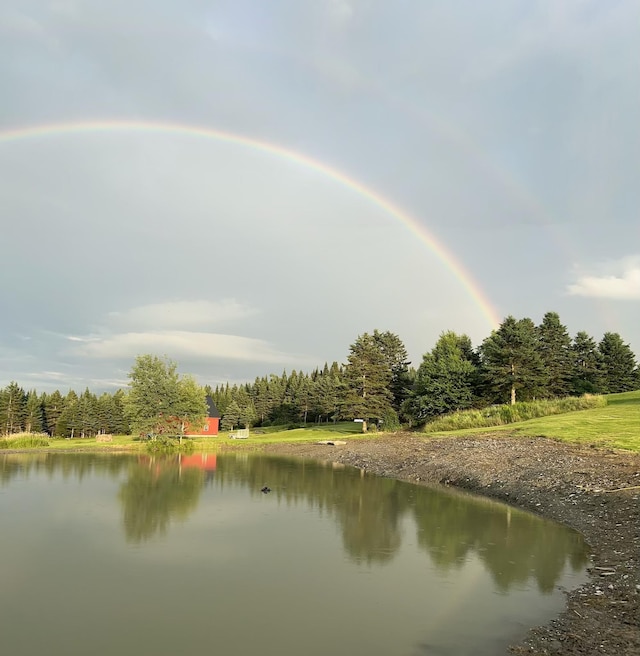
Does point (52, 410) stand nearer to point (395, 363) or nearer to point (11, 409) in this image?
point (11, 409)

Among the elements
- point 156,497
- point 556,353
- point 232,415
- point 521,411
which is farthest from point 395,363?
point 156,497

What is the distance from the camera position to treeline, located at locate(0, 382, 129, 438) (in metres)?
102

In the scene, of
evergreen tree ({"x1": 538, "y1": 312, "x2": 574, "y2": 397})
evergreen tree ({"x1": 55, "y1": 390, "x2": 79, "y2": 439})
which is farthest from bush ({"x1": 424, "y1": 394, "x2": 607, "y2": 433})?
evergreen tree ({"x1": 55, "y1": 390, "x2": 79, "y2": 439})

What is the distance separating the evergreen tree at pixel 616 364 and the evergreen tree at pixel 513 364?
2216 cm

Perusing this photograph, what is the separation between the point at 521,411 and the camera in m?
48.8

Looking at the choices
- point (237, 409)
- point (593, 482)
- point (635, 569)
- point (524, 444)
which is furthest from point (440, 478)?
point (237, 409)

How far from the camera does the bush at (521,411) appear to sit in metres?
46.7

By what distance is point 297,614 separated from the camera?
34.1 feet

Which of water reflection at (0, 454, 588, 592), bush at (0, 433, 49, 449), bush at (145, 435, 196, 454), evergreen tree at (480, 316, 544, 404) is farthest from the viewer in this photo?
evergreen tree at (480, 316, 544, 404)

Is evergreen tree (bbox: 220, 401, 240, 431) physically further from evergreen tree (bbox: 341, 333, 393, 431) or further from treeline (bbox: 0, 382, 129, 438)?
evergreen tree (bbox: 341, 333, 393, 431)

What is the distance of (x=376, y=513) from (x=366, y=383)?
53346mm

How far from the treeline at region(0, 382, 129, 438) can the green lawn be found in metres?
82.6

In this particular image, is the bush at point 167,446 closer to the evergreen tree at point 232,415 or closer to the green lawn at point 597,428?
the green lawn at point 597,428

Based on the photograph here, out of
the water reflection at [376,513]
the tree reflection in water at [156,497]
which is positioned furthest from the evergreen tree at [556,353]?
the tree reflection in water at [156,497]
